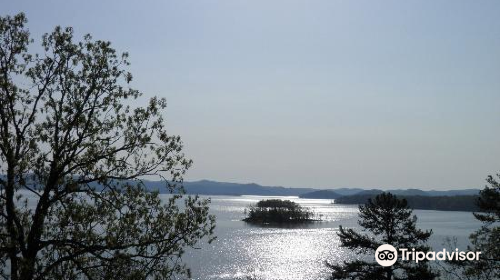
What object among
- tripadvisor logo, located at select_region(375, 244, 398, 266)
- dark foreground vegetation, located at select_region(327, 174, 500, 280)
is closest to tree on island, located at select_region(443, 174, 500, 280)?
dark foreground vegetation, located at select_region(327, 174, 500, 280)

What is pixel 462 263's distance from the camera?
90.5 feet

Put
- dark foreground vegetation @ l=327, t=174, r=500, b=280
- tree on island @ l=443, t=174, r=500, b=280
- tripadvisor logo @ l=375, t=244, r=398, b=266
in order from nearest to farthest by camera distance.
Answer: tree on island @ l=443, t=174, r=500, b=280 < dark foreground vegetation @ l=327, t=174, r=500, b=280 < tripadvisor logo @ l=375, t=244, r=398, b=266

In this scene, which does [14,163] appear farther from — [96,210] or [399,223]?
[399,223]

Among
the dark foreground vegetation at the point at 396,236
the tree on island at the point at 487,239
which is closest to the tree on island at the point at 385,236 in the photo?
the dark foreground vegetation at the point at 396,236

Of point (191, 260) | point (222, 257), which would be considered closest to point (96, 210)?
point (191, 260)

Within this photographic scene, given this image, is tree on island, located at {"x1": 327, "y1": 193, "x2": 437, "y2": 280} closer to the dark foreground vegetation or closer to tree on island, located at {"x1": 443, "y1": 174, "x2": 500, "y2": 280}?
the dark foreground vegetation

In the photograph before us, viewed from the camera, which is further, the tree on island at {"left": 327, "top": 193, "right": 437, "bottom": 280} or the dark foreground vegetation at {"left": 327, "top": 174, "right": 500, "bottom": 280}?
the tree on island at {"left": 327, "top": 193, "right": 437, "bottom": 280}

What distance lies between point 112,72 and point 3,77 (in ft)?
9.27

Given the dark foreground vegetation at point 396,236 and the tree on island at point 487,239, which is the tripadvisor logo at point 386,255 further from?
the tree on island at point 487,239

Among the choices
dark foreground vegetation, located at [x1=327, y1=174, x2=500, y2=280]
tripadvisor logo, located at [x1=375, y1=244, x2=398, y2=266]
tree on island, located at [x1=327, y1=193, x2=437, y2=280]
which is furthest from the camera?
tree on island, located at [x1=327, y1=193, x2=437, y2=280]

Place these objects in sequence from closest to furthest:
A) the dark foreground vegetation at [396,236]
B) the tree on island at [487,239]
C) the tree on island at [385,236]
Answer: the tree on island at [487,239], the dark foreground vegetation at [396,236], the tree on island at [385,236]

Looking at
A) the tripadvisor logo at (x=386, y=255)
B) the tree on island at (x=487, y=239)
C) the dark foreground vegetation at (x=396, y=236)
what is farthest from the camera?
the tripadvisor logo at (x=386, y=255)

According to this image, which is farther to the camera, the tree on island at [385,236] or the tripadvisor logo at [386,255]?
the tree on island at [385,236]

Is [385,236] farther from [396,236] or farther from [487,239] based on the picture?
[487,239]
